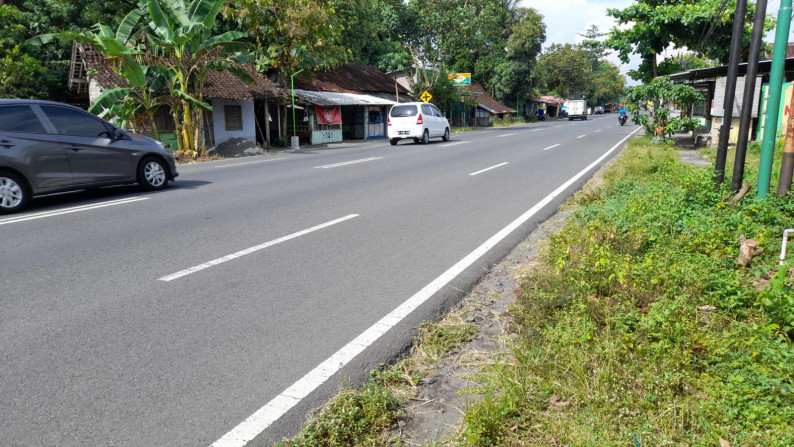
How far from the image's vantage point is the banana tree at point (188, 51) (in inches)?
673

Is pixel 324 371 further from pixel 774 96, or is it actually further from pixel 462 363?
pixel 774 96

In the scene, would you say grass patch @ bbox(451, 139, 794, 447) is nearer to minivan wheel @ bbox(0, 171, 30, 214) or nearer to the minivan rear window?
minivan wheel @ bbox(0, 171, 30, 214)

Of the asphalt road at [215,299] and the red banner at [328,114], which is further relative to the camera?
the red banner at [328,114]

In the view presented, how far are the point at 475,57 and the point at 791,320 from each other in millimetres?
60808

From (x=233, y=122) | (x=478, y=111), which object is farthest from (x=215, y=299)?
(x=478, y=111)

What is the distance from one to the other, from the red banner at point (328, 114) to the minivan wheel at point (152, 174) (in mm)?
18847

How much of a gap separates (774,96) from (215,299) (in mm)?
6977

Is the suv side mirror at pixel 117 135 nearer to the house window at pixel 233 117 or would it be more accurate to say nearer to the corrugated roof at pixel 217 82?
the corrugated roof at pixel 217 82

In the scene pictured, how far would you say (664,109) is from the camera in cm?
1981

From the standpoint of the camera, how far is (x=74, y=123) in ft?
30.5

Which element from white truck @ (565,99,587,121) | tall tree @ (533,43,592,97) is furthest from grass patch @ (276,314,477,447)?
tall tree @ (533,43,592,97)

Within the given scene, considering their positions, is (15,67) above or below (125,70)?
above

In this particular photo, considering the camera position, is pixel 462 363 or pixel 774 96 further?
pixel 774 96

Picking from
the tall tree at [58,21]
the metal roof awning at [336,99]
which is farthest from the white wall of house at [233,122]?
the tall tree at [58,21]
